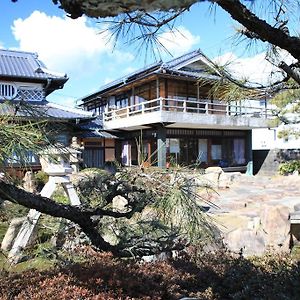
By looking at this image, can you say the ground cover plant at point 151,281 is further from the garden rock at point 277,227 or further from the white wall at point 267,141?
the white wall at point 267,141

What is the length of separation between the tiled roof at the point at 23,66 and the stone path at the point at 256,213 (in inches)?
304

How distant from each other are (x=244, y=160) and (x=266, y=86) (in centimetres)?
1726

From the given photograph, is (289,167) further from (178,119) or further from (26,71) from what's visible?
(26,71)

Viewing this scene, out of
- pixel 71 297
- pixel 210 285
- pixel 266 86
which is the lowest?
pixel 210 285

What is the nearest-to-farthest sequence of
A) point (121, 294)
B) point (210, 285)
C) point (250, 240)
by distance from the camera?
1. point (121, 294)
2. point (210, 285)
3. point (250, 240)

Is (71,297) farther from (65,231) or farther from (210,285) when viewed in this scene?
(210,285)

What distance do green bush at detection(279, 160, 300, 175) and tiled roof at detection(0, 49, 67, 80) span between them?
34.5 ft

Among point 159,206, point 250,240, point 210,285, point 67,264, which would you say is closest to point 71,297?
point 67,264

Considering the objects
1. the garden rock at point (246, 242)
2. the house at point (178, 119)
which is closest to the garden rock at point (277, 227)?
the garden rock at point (246, 242)

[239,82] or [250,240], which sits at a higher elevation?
[239,82]

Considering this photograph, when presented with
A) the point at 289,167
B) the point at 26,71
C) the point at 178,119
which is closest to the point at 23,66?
the point at 26,71

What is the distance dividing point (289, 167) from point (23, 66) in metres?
12.2

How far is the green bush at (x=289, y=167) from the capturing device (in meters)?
15.9

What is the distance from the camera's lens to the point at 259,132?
2238cm
